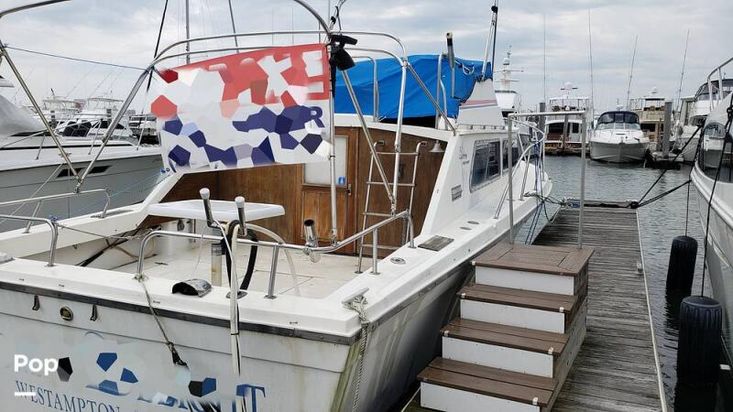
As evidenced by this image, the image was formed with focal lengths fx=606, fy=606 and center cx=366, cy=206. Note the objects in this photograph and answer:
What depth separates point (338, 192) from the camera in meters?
6.59

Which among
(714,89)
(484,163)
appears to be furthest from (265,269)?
(714,89)

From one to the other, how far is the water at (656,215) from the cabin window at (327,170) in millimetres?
4317

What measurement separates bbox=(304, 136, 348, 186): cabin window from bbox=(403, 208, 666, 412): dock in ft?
6.17

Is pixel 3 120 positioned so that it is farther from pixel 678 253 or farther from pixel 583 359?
pixel 678 253

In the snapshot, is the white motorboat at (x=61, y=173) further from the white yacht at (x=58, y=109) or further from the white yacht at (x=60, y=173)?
the white yacht at (x=58, y=109)

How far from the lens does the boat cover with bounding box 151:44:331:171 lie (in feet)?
12.1

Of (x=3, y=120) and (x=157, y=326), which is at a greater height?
(x=3, y=120)

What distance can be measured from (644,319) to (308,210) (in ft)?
12.1

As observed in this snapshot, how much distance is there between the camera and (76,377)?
3990 millimetres

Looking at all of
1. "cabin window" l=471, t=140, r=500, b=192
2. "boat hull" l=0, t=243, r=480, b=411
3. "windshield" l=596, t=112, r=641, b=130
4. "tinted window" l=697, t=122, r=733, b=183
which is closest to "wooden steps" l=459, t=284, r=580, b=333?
"boat hull" l=0, t=243, r=480, b=411

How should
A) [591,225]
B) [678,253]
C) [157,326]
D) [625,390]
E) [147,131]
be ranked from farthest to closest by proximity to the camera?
[147,131] < [591,225] < [678,253] < [625,390] < [157,326]

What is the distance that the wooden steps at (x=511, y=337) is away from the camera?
4.18 metres

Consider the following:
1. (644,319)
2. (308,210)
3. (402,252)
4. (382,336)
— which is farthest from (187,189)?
(644,319)

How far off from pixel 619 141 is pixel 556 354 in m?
34.9
